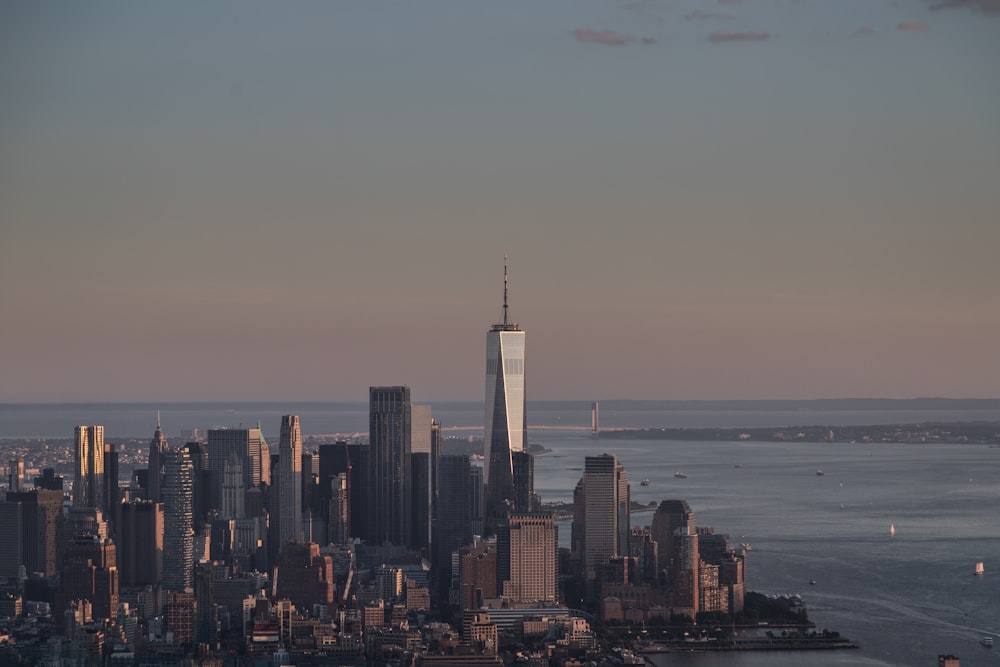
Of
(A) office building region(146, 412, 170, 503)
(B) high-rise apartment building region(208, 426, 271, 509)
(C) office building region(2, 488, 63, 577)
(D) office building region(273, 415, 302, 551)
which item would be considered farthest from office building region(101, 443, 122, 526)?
(D) office building region(273, 415, 302, 551)

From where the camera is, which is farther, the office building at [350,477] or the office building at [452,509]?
the office building at [350,477]

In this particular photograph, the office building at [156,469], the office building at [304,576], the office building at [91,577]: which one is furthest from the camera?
the office building at [156,469]

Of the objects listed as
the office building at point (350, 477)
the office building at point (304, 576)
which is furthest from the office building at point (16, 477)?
the office building at point (304, 576)

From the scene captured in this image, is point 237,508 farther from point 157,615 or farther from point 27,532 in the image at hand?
point 157,615

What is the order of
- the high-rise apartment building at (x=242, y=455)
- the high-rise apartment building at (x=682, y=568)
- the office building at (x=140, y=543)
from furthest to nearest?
the high-rise apartment building at (x=242, y=455) < the office building at (x=140, y=543) < the high-rise apartment building at (x=682, y=568)

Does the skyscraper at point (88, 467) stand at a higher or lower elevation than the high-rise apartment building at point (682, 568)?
higher

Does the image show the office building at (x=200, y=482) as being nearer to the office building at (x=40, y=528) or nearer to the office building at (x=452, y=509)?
the office building at (x=40, y=528)

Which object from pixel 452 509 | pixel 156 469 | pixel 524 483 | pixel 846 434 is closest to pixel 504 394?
pixel 524 483
